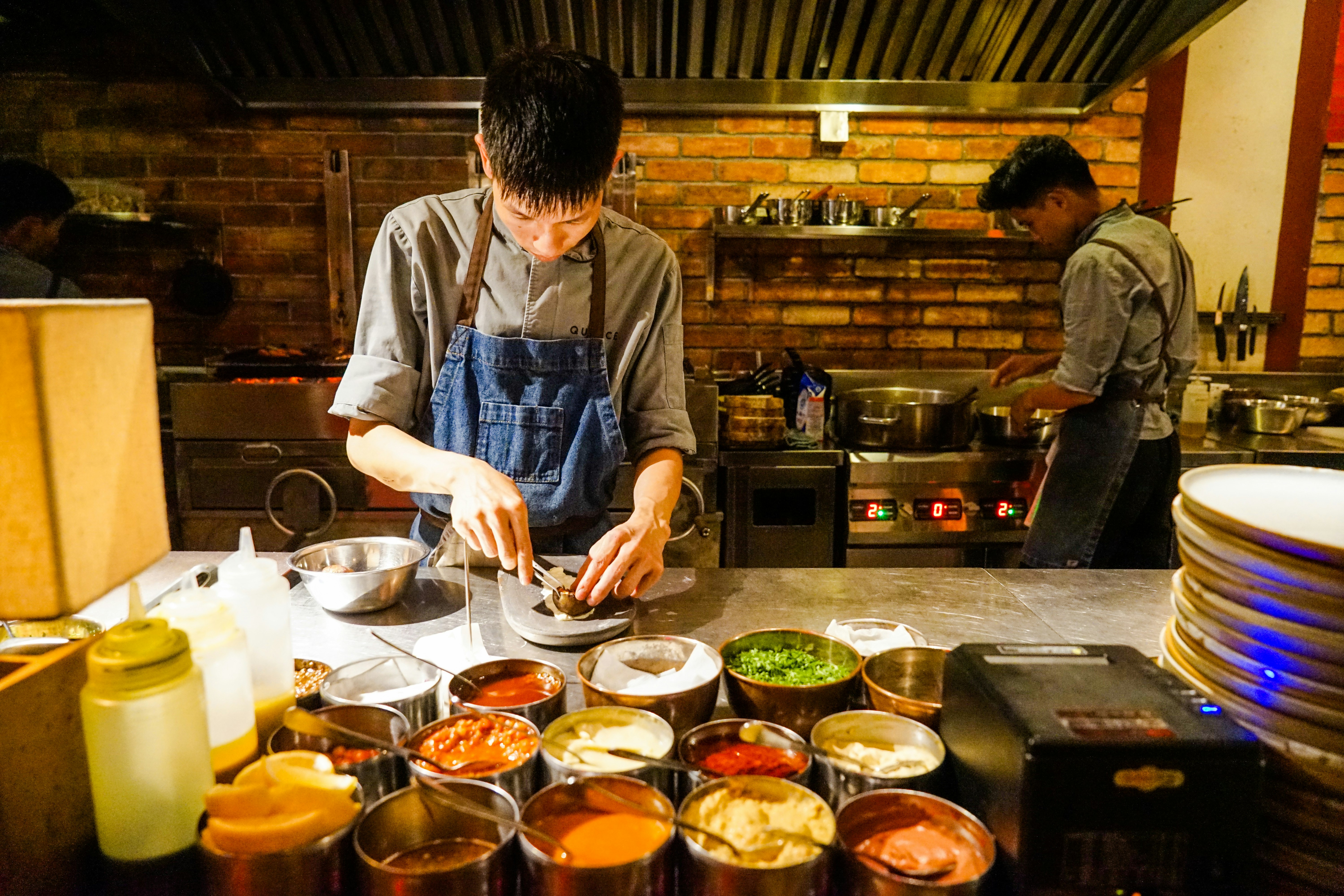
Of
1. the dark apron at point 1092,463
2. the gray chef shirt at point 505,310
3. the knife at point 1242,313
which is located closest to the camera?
the gray chef shirt at point 505,310

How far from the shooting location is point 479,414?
195 cm

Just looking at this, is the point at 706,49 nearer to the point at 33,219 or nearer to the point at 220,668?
the point at 33,219

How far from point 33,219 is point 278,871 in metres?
3.82

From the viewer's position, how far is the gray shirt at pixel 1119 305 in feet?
9.18

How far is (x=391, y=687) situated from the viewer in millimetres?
1255

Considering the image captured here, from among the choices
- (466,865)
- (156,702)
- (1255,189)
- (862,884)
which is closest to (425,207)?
(156,702)

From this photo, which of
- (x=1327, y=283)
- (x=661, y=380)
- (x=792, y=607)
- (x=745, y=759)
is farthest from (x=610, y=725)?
(x=1327, y=283)

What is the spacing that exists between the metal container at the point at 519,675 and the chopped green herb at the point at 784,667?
272mm

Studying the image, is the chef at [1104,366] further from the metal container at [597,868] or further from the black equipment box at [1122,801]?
the metal container at [597,868]

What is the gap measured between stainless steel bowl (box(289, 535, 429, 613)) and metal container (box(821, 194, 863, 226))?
2.65 m

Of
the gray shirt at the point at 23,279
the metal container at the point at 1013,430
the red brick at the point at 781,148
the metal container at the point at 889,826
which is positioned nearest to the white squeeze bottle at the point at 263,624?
the metal container at the point at 889,826

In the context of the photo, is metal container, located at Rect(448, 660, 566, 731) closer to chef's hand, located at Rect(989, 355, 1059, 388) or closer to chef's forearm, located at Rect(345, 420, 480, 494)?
chef's forearm, located at Rect(345, 420, 480, 494)

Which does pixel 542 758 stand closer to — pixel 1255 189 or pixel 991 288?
pixel 991 288

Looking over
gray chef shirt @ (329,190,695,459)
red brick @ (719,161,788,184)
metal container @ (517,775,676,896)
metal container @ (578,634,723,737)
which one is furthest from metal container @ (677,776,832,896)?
red brick @ (719,161,788,184)
